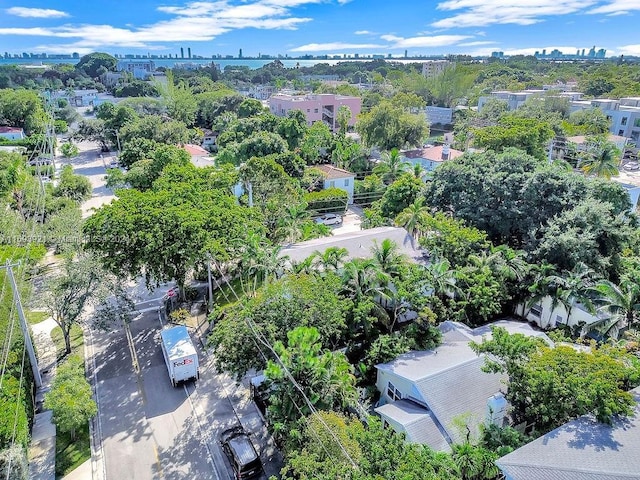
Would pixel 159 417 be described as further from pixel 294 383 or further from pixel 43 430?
pixel 294 383

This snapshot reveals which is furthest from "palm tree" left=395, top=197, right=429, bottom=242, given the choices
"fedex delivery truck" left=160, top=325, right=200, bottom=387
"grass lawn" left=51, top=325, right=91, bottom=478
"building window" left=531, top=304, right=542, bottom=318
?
"grass lawn" left=51, top=325, right=91, bottom=478

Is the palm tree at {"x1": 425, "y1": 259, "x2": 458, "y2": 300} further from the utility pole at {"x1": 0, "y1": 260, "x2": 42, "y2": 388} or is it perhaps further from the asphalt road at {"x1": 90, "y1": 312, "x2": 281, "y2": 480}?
the utility pole at {"x1": 0, "y1": 260, "x2": 42, "y2": 388}

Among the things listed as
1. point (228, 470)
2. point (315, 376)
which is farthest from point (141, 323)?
point (315, 376)

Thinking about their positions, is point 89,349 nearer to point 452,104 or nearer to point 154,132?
point 154,132

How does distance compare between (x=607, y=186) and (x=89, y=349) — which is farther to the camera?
(x=607, y=186)

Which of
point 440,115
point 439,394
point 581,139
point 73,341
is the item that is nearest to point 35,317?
point 73,341

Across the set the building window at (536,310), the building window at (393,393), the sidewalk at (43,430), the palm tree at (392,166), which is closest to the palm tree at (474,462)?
the building window at (393,393)

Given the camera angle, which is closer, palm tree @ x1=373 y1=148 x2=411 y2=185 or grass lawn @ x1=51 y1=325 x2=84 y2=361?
grass lawn @ x1=51 y1=325 x2=84 y2=361
